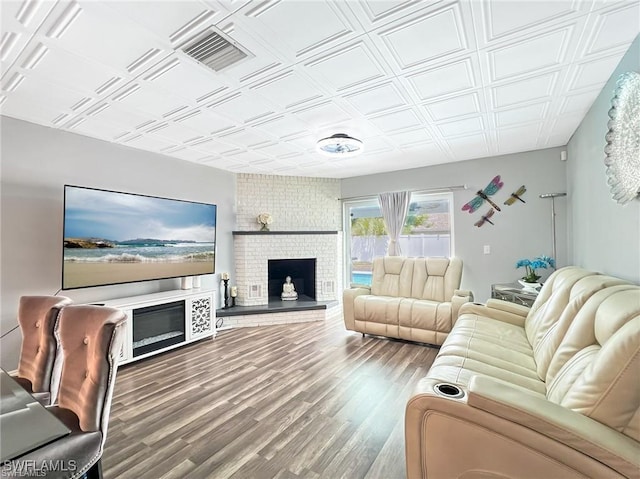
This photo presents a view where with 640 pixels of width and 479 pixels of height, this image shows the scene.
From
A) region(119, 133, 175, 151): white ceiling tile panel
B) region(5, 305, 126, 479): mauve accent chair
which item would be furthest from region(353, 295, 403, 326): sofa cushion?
region(119, 133, 175, 151): white ceiling tile panel

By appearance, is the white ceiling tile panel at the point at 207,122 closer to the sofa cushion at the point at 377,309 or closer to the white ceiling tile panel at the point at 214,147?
the white ceiling tile panel at the point at 214,147

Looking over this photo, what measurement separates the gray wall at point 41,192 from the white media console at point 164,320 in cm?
41

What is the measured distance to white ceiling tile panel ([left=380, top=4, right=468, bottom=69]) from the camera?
1511mm

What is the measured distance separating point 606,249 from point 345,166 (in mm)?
3092

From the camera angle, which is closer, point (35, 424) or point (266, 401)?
point (35, 424)

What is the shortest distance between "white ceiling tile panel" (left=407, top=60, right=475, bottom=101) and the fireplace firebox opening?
132 inches

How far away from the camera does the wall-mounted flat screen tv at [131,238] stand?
2.80m

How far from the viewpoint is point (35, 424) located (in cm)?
98

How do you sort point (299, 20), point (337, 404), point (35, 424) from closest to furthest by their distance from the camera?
point (35, 424) → point (299, 20) → point (337, 404)

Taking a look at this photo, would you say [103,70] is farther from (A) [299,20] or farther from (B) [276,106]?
(A) [299,20]

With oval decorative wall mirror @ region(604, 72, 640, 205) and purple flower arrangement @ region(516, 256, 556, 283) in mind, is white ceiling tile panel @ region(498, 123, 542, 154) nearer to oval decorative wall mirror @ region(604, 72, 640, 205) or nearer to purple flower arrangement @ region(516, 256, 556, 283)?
oval decorative wall mirror @ region(604, 72, 640, 205)

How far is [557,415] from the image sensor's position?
100 centimetres

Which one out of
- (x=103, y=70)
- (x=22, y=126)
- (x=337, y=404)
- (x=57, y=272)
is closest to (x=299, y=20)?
(x=103, y=70)

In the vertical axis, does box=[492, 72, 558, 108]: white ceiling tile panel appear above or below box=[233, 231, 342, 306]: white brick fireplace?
above
